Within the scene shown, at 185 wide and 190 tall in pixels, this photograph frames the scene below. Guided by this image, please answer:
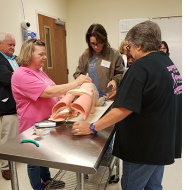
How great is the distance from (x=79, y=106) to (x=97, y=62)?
826 millimetres

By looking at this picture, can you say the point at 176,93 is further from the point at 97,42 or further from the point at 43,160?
the point at 97,42

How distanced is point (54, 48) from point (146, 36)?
3293mm

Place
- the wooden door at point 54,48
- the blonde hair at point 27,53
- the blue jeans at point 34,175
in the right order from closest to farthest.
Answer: the blonde hair at point 27,53
the blue jeans at point 34,175
the wooden door at point 54,48

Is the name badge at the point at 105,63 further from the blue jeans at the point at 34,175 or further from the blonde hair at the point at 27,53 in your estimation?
the blue jeans at the point at 34,175

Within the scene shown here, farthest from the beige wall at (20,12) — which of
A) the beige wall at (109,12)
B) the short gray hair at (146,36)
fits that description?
the short gray hair at (146,36)

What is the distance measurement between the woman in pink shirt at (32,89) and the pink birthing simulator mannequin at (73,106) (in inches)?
3.3

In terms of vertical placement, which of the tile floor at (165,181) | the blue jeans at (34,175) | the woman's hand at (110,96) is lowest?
the tile floor at (165,181)

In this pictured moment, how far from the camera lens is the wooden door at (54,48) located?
3.60 meters

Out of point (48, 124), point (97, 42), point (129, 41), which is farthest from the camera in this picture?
point (97, 42)

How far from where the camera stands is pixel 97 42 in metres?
1.81

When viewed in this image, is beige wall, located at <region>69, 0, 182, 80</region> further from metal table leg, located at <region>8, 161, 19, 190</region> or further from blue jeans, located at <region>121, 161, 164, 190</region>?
metal table leg, located at <region>8, 161, 19, 190</region>

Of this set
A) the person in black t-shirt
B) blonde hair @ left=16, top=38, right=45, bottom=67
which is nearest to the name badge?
blonde hair @ left=16, top=38, right=45, bottom=67

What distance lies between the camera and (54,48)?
3.96m

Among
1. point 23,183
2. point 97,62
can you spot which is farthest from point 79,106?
point 23,183
